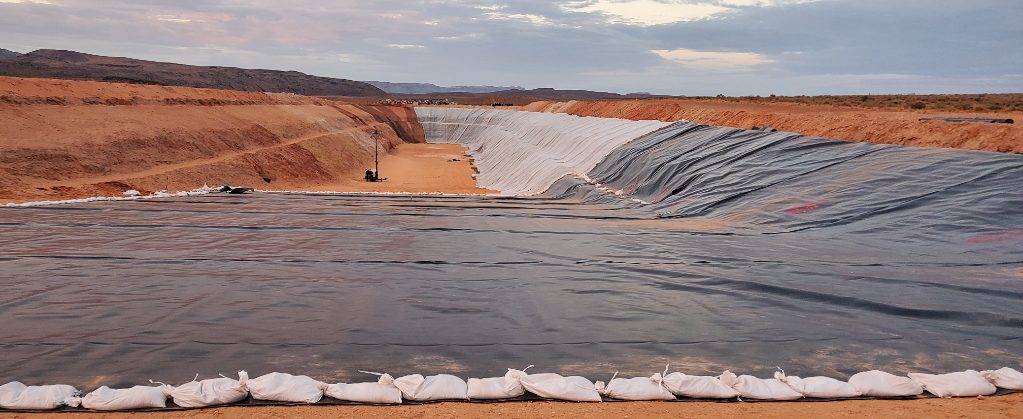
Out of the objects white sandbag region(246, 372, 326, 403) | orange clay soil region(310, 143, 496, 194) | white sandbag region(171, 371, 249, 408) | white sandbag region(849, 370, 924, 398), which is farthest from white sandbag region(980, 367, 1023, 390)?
orange clay soil region(310, 143, 496, 194)

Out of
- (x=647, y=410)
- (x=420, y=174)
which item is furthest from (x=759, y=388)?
(x=420, y=174)

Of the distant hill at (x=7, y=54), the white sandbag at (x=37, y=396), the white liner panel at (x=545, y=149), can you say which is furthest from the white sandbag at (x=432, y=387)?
the distant hill at (x=7, y=54)

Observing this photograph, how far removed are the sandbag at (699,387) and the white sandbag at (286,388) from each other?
8.40ft

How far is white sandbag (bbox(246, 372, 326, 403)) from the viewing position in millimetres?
4727

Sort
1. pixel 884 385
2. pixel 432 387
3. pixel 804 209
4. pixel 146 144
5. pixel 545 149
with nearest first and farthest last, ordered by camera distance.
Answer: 1. pixel 432 387
2. pixel 884 385
3. pixel 804 209
4. pixel 146 144
5. pixel 545 149

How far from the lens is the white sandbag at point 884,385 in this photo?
16.7 feet

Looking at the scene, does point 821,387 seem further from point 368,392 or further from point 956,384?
point 368,392

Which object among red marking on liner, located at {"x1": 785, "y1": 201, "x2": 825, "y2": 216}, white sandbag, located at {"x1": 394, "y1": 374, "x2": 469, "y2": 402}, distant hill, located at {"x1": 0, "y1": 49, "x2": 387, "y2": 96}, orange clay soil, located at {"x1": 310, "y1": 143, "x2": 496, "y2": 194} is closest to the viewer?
white sandbag, located at {"x1": 394, "y1": 374, "x2": 469, "y2": 402}

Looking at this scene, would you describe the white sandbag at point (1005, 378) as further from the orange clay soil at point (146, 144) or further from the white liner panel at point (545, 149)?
the orange clay soil at point (146, 144)

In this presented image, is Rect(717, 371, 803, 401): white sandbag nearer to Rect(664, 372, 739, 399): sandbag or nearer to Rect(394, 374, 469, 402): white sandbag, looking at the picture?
Rect(664, 372, 739, 399): sandbag

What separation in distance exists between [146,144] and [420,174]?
47.0 feet

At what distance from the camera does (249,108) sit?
43969 millimetres

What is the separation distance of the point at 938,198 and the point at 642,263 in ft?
20.3

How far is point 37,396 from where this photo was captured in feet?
14.9
